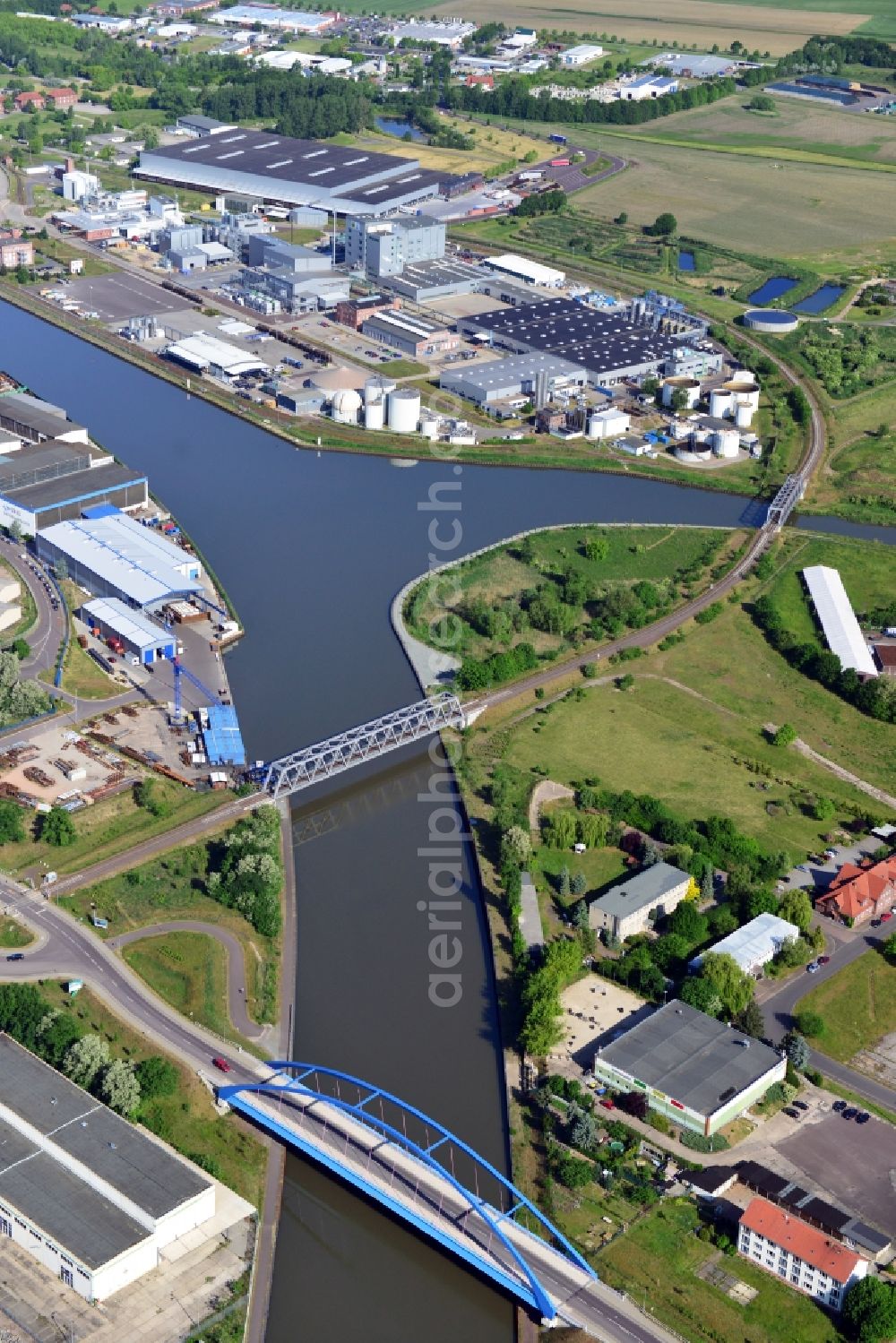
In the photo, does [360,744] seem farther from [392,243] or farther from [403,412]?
[392,243]

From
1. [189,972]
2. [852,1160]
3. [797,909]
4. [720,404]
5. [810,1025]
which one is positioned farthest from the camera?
[720,404]

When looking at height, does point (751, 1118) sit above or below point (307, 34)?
below

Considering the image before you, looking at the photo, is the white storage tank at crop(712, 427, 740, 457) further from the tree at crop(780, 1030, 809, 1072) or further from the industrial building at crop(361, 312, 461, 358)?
the tree at crop(780, 1030, 809, 1072)

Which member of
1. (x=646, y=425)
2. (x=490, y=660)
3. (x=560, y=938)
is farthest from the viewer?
(x=646, y=425)

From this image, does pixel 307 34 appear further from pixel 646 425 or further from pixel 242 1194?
pixel 242 1194

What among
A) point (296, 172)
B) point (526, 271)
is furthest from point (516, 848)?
point (296, 172)

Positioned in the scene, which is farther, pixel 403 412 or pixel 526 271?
pixel 526 271

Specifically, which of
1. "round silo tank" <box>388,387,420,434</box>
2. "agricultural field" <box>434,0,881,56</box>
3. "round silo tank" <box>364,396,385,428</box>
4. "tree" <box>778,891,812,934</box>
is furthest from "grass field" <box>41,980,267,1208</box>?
"agricultural field" <box>434,0,881,56</box>

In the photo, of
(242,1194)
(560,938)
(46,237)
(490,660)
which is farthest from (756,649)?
(46,237)
